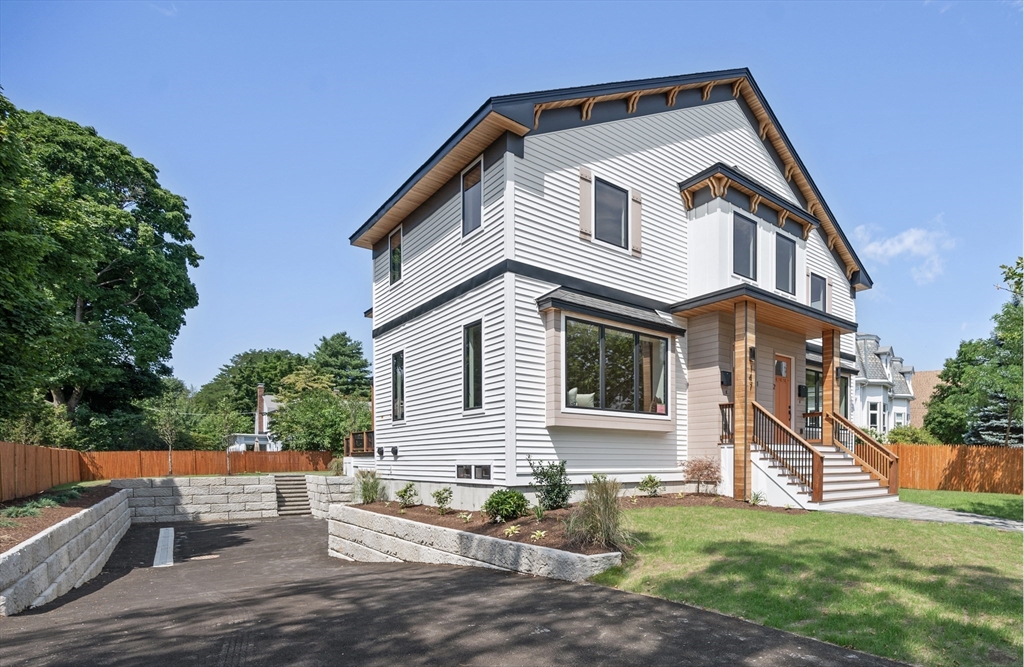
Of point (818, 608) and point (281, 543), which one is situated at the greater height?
point (818, 608)

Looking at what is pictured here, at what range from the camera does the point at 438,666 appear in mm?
5062

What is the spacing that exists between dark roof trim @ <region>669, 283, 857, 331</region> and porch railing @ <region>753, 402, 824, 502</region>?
2350 millimetres

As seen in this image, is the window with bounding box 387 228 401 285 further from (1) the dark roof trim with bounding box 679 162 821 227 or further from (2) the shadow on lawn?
(2) the shadow on lawn

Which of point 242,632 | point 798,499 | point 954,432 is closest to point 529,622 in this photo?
point 242,632

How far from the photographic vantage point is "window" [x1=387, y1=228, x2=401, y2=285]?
17.0 m

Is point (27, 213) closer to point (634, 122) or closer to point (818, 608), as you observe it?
point (634, 122)

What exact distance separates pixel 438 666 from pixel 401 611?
1861 millimetres

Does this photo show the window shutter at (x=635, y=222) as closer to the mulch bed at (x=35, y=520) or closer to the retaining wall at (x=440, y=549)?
the retaining wall at (x=440, y=549)

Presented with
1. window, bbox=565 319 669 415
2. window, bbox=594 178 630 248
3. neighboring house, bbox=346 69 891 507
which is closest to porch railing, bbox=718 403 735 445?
neighboring house, bbox=346 69 891 507

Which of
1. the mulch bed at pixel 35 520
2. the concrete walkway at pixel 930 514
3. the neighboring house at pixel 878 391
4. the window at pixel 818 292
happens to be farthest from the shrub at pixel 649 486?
the neighboring house at pixel 878 391

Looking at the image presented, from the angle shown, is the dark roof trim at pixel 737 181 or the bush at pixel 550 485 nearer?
the bush at pixel 550 485

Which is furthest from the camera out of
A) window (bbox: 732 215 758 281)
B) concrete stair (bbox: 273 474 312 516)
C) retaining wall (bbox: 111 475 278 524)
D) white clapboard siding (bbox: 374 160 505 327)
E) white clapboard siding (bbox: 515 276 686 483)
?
concrete stair (bbox: 273 474 312 516)

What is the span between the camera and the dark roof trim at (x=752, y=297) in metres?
12.9

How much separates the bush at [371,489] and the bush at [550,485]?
641 cm
